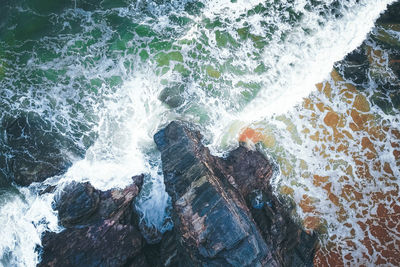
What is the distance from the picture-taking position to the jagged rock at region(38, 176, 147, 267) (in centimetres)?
711

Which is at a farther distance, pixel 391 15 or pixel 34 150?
pixel 391 15

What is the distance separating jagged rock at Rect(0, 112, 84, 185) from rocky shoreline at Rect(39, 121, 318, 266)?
4.50 feet

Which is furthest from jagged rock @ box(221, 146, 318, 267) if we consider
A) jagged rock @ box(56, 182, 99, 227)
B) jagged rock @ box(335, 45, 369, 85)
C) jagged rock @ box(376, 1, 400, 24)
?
jagged rock @ box(376, 1, 400, 24)

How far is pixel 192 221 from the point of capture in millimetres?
6727

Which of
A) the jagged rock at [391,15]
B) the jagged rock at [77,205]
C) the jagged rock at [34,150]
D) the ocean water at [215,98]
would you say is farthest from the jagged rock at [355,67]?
the jagged rock at [34,150]

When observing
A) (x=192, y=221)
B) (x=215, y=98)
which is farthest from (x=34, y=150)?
(x=215, y=98)

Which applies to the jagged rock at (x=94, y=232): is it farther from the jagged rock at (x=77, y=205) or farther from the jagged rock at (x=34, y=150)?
the jagged rock at (x=34, y=150)

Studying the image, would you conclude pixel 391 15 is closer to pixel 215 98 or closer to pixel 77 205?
pixel 215 98

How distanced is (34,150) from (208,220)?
7530 millimetres

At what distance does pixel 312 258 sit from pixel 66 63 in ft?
43.4

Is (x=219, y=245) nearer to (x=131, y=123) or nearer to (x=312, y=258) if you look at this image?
(x=312, y=258)

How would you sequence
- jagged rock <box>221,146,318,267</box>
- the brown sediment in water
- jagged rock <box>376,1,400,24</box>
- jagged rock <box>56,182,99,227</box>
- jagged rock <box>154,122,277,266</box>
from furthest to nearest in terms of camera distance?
jagged rock <box>376,1,400,24</box> → the brown sediment in water → jagged rock <box>221,146,318,267</box> → jagged rock <box>56,182,99,227</box> → jagged rock <box>154,122,277,266</box>

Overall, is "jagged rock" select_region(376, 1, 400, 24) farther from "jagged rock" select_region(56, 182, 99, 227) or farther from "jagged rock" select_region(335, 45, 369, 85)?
"jagged rock" select_region(56, 182, 99, 227)

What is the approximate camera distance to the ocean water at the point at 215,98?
9242 mm
